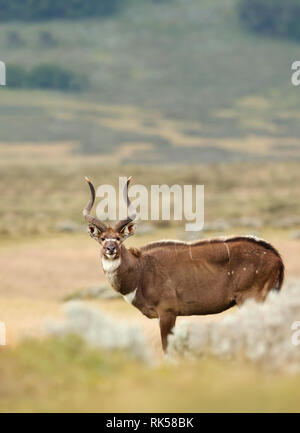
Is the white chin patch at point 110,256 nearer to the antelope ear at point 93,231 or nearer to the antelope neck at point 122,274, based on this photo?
the antelope neck at point 122,274

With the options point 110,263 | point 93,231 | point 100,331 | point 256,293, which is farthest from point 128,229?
point 100,331

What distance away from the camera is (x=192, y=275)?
15203mm

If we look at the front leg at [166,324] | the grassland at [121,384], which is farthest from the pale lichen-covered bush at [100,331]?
the front leg at [166,324]

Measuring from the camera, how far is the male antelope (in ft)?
49.1

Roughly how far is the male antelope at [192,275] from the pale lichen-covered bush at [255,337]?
260 cm

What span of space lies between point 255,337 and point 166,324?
141 inches

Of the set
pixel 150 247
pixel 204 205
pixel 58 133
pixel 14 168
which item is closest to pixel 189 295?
pixel 150 247

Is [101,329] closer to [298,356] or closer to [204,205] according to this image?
[298,356]

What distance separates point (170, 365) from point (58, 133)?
168 metres

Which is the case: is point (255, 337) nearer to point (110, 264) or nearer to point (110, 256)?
point (110, 256)

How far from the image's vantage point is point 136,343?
11188mm

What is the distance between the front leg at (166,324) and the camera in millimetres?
14484

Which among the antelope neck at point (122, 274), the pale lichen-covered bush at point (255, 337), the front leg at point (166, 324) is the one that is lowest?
the pale lichen-covered bush at point (255, 337)

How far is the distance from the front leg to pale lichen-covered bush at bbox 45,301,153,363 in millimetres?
2314
